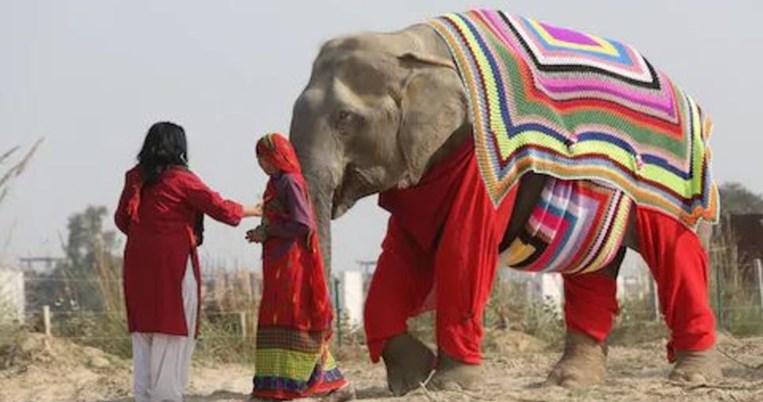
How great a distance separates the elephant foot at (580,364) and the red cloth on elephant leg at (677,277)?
49 cm

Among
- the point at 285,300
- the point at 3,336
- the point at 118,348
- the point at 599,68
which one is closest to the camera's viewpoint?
the point at 285,300

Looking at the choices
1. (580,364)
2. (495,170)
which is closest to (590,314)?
(580,364)

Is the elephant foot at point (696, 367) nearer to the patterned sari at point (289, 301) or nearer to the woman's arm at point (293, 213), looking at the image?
the patterned sari at point (289, 301)

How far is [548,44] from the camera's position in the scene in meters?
8.69

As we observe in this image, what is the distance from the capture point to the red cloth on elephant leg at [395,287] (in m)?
8.36

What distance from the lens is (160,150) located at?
791 cm

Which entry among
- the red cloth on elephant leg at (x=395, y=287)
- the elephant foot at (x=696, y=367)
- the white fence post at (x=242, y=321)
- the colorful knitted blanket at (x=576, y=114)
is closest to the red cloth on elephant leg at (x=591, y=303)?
the elephant foot at (x=696, y=367)

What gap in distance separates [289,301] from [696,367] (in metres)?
2.49

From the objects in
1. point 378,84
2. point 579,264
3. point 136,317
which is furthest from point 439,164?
point 136,317

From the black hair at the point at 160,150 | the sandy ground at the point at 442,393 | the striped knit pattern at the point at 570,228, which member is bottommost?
the sandy ground at the point at 442,393

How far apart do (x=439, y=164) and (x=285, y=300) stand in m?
1.18

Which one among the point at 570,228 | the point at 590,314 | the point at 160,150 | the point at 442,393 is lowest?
the point at 442,393

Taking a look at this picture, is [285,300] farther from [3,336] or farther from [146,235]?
[3,336]

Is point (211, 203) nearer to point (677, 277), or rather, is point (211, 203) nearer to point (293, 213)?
point (293, 213)
